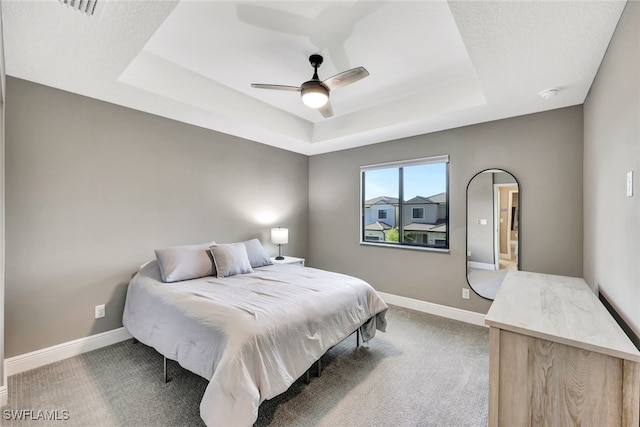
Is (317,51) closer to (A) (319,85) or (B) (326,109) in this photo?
(A) (319,85)

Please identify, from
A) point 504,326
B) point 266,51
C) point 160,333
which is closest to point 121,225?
point 160,333

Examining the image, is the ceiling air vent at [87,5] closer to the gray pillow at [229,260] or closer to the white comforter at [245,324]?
the white comforter at [245,324]

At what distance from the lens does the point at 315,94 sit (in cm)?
227

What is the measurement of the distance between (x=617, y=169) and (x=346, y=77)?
181 centimetres

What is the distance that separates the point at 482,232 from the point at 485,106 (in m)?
1.43

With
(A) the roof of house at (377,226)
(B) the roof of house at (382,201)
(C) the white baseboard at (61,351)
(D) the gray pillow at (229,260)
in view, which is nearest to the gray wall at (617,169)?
(B) the roof of house at (382,201)

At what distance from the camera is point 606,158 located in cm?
184

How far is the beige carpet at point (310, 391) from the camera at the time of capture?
1.78 m

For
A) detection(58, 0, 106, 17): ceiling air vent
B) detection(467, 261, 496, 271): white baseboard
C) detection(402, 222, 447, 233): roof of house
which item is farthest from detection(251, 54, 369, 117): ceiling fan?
detection(467, 261, 496, 271): white baseboard

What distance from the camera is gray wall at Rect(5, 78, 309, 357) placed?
91.4 inches

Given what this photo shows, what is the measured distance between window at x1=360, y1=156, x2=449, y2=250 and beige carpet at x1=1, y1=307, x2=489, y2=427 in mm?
1560

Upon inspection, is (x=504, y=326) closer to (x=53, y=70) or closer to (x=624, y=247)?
(x=624, y=247)

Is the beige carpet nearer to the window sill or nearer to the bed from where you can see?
the bed

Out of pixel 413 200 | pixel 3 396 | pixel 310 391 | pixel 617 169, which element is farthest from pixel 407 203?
pixel 3 396
